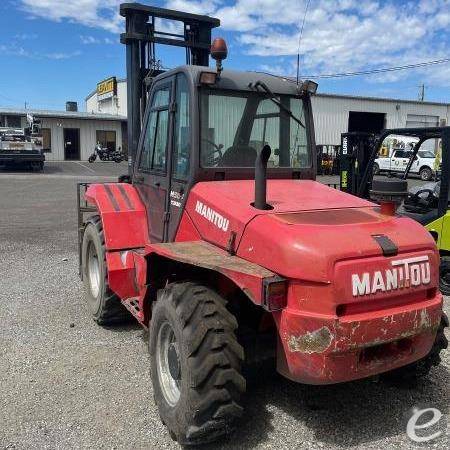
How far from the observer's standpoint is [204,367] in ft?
9.69

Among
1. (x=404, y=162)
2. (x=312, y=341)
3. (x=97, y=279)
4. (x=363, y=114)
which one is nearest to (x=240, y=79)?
(x=312, y=341)

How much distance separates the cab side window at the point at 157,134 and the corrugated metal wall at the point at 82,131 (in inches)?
Answer: 1422

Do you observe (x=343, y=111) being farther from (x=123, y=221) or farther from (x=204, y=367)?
(x=204, y=367)

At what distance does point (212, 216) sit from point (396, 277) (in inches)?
51.4

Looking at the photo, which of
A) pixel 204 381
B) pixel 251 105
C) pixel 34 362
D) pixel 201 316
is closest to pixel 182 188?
pixel 251 105

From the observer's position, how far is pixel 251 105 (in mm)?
4141

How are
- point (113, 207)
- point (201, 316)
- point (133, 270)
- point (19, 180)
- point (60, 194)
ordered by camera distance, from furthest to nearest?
point (19, 180)
point (60, 194)
point (113, 207)
point (133, 270)
point (201, 316)

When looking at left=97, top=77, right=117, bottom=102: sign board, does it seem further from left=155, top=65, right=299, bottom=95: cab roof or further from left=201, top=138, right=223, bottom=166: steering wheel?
left=201, top=138, right=223, bottom=166: steering wheel

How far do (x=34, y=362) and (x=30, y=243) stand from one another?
5.63 metres

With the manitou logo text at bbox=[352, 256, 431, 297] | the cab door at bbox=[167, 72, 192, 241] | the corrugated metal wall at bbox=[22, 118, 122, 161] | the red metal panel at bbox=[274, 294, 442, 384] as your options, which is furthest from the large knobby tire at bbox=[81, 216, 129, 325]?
the corrugated metal wall at bbox=[22, 118, 122, 161]

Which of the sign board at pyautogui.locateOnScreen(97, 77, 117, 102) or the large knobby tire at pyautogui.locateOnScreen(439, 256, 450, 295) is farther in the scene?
the sign board at pyautogui.locateOnScreen(97, 77, 117, 102)

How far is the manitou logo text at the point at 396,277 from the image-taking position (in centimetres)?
284

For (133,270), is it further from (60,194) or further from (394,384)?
(60,194)

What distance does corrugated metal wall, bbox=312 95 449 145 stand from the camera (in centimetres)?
3831
